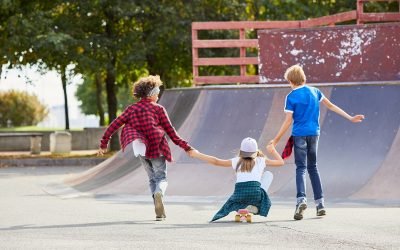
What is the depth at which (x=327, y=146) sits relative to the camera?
13.8m

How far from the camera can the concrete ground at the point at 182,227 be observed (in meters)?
8.07

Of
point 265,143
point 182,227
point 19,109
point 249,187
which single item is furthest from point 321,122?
point 19,109

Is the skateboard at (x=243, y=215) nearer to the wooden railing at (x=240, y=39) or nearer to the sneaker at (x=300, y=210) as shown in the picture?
the sneaker at (x=300, y=210)

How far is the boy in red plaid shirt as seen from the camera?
10.3 metres

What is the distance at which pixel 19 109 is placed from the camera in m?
72.0

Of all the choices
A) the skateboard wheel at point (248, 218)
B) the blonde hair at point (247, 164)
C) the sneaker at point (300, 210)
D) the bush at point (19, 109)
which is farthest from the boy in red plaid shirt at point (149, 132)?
the bush at point (19, 109)

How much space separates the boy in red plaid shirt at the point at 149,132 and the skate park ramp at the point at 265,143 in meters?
2.94

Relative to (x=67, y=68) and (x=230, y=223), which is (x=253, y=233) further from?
(x=67, y=68)

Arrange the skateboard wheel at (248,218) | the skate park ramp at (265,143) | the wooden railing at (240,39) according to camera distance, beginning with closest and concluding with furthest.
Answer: the skateboard wheel at (248,218) < the skate park ramp at (265,143) < the wooden railing at (240,39)

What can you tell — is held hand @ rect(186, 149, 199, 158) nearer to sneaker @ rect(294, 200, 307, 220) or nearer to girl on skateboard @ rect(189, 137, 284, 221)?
girl on skateboard @ rect(189, 137, 284, 221)

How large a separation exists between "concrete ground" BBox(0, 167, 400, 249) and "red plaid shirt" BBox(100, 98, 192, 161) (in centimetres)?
76

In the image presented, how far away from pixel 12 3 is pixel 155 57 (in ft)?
17.7

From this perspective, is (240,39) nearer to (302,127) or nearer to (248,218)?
(302,127)

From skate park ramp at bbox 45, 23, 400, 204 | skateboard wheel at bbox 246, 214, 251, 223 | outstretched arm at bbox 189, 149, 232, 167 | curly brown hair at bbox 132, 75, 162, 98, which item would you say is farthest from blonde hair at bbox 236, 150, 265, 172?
skate park ramp at bbox 45, 23, 400, 204
